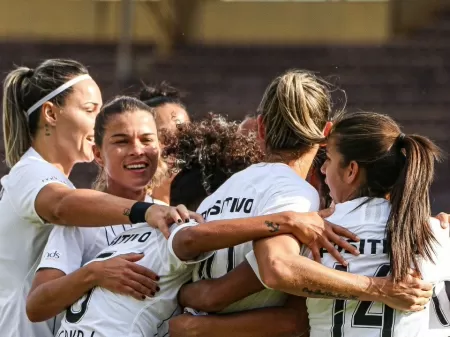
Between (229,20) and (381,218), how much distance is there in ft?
42.3

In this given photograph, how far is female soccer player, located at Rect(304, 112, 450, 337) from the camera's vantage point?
3.10 m

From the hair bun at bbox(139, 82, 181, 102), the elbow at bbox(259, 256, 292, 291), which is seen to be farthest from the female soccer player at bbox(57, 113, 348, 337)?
the hair bun at bbox(139, 82, 181, 102)

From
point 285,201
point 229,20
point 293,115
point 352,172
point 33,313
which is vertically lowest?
point 229,20

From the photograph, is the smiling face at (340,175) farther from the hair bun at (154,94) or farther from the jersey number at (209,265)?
the hair bun at (154,94)

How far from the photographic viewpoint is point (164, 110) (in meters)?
5.04

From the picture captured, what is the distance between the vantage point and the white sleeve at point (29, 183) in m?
3.82

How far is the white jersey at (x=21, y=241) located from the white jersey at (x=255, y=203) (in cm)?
85

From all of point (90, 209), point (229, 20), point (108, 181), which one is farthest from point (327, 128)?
point (229, 20)

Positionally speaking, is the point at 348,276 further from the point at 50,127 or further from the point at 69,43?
the point at 69,43

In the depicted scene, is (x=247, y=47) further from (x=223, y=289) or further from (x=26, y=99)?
(x=223, y=289)

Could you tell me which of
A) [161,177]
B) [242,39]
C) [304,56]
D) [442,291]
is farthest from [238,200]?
[242,39]

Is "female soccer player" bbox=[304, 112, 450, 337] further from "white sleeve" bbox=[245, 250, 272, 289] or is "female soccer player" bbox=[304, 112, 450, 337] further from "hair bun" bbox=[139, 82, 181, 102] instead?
"hair bun" bbox=[139, 82, 181, 102]

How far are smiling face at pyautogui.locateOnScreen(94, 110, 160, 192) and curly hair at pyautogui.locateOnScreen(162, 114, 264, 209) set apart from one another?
108 mm

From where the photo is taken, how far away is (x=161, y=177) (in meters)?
4.29
